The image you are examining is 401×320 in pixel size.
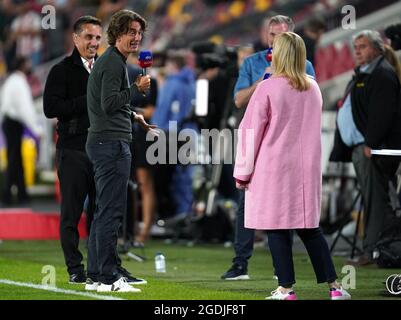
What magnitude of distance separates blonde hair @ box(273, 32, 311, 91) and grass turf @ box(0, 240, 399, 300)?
169 centimetres

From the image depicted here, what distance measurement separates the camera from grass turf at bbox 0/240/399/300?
32.3ft

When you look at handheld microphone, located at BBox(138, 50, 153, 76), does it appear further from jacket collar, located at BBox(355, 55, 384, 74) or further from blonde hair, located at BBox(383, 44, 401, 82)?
blonde hair, located at BBox(383, 44, 401, 82)

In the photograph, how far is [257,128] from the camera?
911cm

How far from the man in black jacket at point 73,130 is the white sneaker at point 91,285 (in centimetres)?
48

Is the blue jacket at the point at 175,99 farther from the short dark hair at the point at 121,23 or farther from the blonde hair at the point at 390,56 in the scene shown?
the short dark hair at the point at 121,23

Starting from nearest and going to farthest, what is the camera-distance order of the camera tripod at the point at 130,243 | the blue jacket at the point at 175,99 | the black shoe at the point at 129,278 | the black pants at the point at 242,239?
the black shoe at the point at 129,278 → the black pants at the point at 242,239 → the camera tripod at the point at 130,243 → the blue jacket at the point at 175,99

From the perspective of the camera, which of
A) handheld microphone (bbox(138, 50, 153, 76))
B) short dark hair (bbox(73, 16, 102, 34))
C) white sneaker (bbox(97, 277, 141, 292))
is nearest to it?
white sneaker (bbox(97, 277, 141, 292))

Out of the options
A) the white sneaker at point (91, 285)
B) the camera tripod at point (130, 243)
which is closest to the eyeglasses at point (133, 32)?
the white sneaker at point (91, 285)

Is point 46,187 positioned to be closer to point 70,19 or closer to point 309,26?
point 70,19

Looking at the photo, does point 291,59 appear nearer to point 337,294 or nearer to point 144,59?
point 144,59

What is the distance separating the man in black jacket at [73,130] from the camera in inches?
419

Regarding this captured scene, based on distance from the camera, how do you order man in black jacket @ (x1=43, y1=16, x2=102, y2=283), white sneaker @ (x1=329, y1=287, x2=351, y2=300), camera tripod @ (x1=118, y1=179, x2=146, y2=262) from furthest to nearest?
camera tripod @ (x1=118, y1=179, x2=146, y2=262)
man in black jacket @ (x1=43, y1=16, x2=102, y2=283)
white sneaker @ (x1=329, y1=287, x2=351, y2=300)

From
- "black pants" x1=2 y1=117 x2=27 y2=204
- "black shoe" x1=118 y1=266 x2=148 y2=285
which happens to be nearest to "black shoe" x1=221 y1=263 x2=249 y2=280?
"black shoe" x1=118 y1=266 x2=148 y2=285
